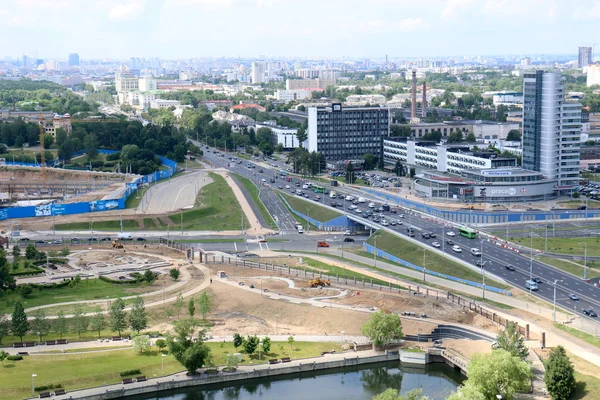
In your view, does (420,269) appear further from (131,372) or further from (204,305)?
(131,372)

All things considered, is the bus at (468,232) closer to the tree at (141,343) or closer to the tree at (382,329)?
the tree at (382,329)

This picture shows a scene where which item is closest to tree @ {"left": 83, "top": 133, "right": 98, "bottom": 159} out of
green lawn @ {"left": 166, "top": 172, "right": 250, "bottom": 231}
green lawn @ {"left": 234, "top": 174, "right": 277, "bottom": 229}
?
green lawn @ {"left": 234, "top": 174, "right": 277, "bottom": 229}

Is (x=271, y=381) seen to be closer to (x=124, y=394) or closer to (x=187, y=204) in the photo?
(x=124, y=394)

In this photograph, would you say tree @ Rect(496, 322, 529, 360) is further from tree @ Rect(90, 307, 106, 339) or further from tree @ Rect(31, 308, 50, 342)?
tree @ Rect(31, 308, 50, 342)

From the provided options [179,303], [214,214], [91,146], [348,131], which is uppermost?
[348,131]

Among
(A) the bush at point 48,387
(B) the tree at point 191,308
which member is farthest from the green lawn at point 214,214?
(A) the bush at point 48,387

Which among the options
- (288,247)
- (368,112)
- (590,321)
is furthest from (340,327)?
(368,112)

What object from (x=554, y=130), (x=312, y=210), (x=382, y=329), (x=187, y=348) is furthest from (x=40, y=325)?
(x=554, y=130)
